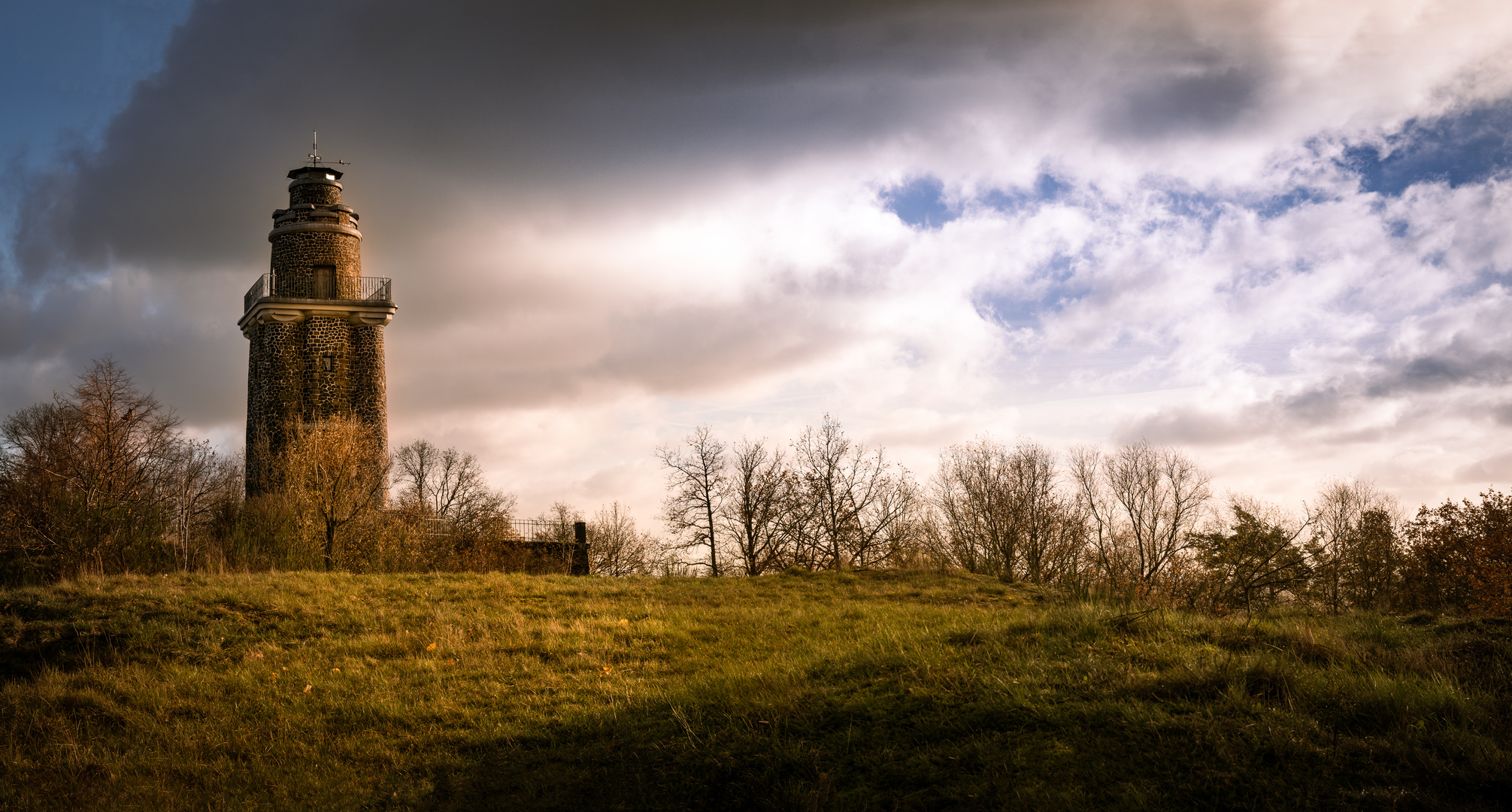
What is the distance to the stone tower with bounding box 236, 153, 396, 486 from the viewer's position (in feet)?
115

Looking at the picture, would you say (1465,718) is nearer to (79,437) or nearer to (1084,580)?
(1084,580)

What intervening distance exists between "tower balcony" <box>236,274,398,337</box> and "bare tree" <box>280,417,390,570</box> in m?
5.05

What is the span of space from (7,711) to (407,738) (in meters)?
5.03

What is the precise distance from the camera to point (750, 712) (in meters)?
7.76

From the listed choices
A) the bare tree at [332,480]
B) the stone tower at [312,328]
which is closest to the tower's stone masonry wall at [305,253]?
the stone tower at [312,328]

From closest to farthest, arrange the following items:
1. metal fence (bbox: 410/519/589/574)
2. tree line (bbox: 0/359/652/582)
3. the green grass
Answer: the green grass, tree line (bbox: 0/359/652/582), metal fence (bbox: 410/519/589/574)

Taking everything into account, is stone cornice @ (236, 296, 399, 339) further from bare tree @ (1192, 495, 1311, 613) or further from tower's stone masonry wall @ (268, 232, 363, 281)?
bare tree @ (1192, 495, 1311, 613)

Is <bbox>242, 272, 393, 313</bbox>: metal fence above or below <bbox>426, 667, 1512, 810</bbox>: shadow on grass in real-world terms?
above

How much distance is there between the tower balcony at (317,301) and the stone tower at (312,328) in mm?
31

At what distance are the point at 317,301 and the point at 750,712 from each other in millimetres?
33682

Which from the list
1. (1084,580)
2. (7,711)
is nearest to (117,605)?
(7,711)

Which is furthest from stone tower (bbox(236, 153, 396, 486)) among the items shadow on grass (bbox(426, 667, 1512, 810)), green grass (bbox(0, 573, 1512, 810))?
shadow on grass (bbox(426, 667, 1512, 810))

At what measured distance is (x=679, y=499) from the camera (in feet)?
127

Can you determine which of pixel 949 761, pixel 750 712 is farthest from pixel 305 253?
pixel 949 761
